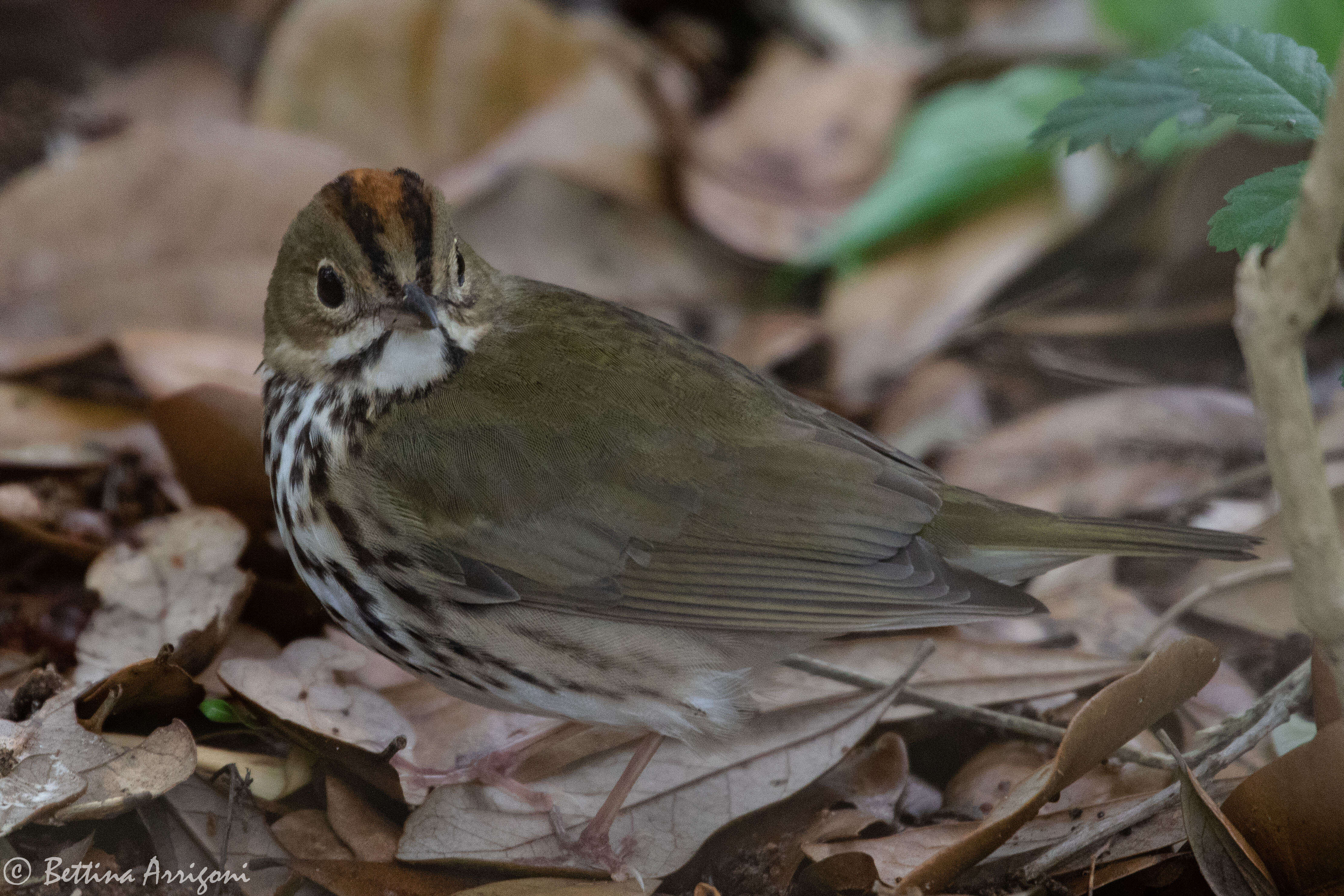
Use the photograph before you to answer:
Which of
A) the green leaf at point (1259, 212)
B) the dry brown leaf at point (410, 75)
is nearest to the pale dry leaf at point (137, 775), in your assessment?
the green leaf at point (1259, 212)

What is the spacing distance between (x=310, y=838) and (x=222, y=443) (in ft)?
4.03

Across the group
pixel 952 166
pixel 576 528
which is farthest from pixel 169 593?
pixel 952 166

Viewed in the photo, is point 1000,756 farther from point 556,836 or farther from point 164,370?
point 164,370

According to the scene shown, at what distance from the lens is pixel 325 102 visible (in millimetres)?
5836

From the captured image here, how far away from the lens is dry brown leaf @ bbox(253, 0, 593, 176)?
19.1 feet

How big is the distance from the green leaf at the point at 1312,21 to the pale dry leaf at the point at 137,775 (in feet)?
14.0

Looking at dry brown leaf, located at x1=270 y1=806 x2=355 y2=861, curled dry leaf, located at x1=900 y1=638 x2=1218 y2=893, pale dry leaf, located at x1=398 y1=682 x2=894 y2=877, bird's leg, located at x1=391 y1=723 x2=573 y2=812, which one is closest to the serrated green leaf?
curled dry leaf, located at x1=900 y1=638 x2=1218 y2=893

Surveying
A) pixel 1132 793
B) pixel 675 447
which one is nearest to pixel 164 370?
pixel 675 447

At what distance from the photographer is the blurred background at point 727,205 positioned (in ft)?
14.5

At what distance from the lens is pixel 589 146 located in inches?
225

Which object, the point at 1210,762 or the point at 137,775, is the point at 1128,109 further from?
the point at 137,775

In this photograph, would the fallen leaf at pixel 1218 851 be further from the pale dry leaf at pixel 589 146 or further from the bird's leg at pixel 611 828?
the pale dry leaf at pixel 589 146

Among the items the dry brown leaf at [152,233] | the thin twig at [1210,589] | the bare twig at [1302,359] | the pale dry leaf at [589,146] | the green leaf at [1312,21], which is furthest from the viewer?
the pale dry leaf at [589,146]

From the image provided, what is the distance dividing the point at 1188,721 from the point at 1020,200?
2.97m
